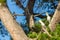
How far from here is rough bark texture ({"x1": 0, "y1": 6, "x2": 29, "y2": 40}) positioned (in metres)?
2.80

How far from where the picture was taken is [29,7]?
15.6 ft

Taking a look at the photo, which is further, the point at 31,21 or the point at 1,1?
the point at 31,21

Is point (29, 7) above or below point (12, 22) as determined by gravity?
below

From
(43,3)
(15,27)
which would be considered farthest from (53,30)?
(43,3)

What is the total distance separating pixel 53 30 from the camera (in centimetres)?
314

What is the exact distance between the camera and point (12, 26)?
9.27 ft

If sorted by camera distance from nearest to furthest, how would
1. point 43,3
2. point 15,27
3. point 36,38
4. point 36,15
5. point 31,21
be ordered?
1. point 15,27
2. point 36,38
3. point 31,21
4. point 36,15
5. point 43,3

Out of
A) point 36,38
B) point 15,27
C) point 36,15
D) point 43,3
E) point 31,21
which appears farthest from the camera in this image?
point 43,3

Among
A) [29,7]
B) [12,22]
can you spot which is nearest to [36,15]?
[29,7]

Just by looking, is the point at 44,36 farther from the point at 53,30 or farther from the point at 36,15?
the point at 36,15

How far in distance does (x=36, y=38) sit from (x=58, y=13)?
439 mm

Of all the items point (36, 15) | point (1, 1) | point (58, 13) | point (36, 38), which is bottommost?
point (36, 15)

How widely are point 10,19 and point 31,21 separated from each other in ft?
4.44

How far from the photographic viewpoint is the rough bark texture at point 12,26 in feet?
9.19
